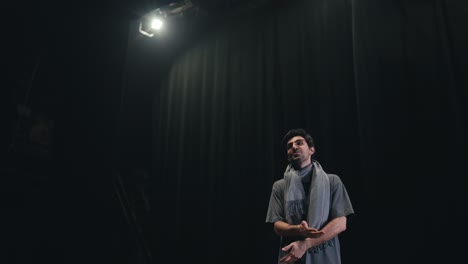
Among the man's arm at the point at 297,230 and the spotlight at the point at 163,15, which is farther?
the spotlight at the point at 163,15

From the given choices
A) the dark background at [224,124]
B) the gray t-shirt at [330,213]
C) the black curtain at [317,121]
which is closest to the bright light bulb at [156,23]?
the dark background at [224,124]

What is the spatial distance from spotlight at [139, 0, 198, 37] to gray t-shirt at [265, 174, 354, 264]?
2.97 metres

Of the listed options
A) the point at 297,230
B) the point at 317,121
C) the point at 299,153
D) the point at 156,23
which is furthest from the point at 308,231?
the point at 156,23

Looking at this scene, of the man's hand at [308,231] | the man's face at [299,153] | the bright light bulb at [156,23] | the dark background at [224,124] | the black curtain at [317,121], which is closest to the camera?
the man's hand at [308,231]

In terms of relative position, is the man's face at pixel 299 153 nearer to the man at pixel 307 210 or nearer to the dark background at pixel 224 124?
the man at pixel 307 210

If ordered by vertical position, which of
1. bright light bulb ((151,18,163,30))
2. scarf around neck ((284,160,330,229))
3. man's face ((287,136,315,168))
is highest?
bright light bulb ((151,18,163,30))

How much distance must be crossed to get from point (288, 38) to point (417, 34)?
132 centimetres

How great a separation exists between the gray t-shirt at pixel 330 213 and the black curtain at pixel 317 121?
0.68 metres

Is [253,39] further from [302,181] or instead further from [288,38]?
[302,181]

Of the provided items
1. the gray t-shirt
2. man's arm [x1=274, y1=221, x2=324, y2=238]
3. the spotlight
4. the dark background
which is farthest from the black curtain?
man's arm [x1=274, y1=221, x2=324, y2=238]

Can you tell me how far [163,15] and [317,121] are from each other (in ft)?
8.58

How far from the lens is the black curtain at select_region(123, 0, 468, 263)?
2473mm

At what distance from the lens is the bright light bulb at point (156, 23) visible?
4.48 meters

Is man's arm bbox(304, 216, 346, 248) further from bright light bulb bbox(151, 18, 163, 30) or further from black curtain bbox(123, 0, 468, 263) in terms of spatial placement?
bright light bulb bbox(151, 18, 163, 30)
